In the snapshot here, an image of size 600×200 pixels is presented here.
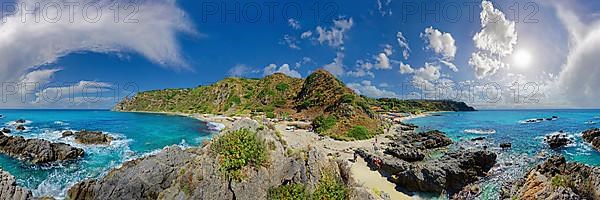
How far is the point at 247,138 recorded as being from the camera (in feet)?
51.5

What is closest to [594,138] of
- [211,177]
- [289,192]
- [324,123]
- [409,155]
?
[409,155]

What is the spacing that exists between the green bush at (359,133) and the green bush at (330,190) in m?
32.4

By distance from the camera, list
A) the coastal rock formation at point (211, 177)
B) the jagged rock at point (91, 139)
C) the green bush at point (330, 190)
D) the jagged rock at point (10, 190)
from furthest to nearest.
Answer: the jagged rock at point (91, 139) < the jagged rock at point (10, 190) < the green bush at point (330, 190) < the coastal rock formation at point (211, 177)

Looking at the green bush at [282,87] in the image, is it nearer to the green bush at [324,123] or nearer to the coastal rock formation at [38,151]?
the green bush at [324,123]

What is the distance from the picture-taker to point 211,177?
50.2 ft

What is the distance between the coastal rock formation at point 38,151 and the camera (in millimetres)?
30000

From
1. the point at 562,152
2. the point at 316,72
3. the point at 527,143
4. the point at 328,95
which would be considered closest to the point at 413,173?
the point at 562,152

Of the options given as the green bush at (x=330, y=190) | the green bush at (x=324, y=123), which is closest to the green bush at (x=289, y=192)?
the green bush at (x=330, y=190)

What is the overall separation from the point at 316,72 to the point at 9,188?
82546 mm

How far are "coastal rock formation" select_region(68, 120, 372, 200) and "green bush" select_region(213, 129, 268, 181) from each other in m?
0.24

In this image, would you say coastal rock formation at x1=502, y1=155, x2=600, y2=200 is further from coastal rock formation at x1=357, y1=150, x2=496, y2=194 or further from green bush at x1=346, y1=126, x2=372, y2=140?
green bush at x1=346, y1=126, x2=372, y2=140

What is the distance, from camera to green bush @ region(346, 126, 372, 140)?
47875mm

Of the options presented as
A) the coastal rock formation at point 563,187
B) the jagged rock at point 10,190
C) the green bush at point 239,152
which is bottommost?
the jagged rock at point 10,190

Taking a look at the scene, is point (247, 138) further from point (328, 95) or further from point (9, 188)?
point (328, 95)
